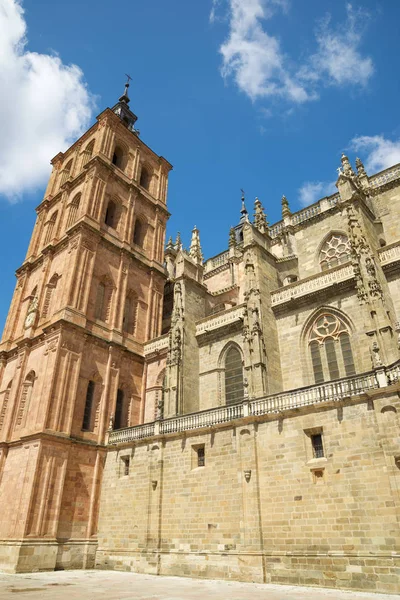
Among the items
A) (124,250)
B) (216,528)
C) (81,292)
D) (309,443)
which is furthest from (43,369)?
(309,443)

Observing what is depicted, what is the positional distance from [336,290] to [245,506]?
902cm

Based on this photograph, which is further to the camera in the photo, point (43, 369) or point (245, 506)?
point (43, 369)

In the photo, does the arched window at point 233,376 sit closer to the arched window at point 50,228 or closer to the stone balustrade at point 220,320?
the stone balustrade at point 220,320

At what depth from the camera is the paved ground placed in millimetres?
9695

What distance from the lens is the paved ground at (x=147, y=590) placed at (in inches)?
382

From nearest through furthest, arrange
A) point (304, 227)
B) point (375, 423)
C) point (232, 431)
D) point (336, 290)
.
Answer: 1. point (375, 423)
2. point (232, 431)
3. point (336, 290)
4. point (304, 227)

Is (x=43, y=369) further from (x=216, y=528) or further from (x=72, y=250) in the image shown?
(x=216, y=528)

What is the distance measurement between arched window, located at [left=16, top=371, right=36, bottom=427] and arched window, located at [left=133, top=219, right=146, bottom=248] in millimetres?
11294

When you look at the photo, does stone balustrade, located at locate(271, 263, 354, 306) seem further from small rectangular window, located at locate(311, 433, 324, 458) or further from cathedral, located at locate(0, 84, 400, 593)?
small rectangular window, located at locate(311, 433, 324, 458)

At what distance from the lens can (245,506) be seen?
13742mm

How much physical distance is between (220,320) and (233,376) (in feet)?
9.54

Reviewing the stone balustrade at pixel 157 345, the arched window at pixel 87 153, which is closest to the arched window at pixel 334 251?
the stone balustrade at pixel 157 345

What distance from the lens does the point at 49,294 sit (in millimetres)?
24578

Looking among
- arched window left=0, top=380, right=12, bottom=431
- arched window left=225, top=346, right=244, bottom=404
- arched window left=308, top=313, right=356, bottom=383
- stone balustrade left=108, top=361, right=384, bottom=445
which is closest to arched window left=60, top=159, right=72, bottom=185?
arched window left=0, top=380, right=12, bottom=431
